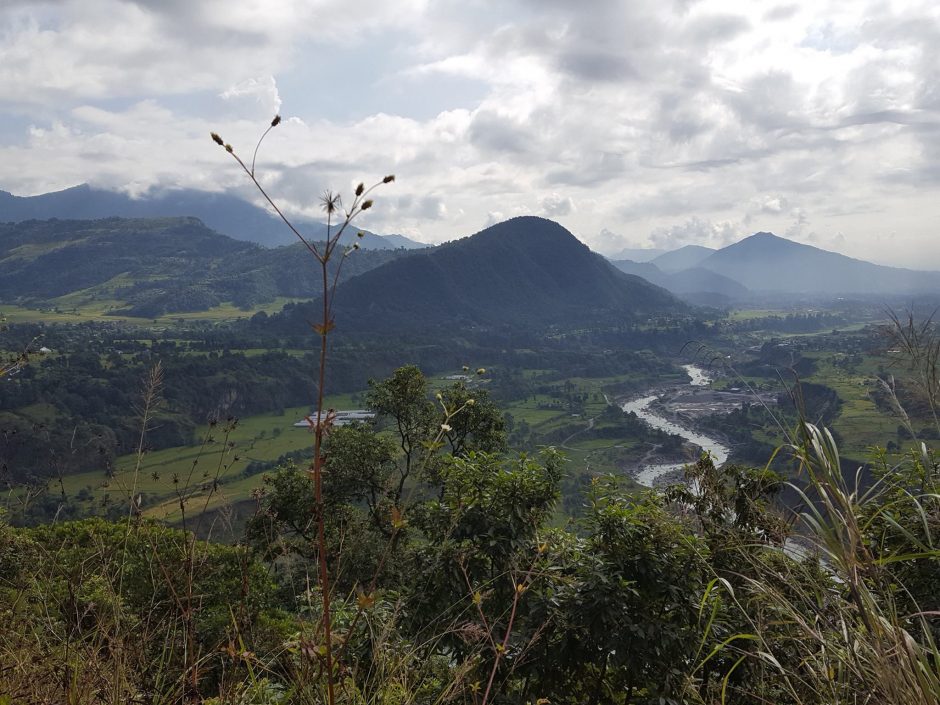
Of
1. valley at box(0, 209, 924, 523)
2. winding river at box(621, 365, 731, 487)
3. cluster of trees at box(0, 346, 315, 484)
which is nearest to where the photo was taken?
valley at box(0, 209, 924, 523)

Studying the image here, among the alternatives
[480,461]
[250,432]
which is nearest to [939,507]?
[480,461]

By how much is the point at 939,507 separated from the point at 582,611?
301 centimetres

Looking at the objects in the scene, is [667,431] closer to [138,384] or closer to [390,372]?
[138,384]

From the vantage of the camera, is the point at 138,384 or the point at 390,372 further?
the point at 390,372

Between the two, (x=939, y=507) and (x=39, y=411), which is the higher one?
(x=939, y=507)

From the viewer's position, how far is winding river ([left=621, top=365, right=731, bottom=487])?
56.3 meters

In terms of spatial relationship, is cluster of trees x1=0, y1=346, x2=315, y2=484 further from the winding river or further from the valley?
the winding river

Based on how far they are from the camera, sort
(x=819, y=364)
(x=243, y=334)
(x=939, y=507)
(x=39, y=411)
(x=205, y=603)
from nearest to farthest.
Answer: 1. (x=939, y=507)
2. (x=205, y=603)
3. (x=39, y=411)
4. (x=819, y=364)
5. (x=243, y=334)

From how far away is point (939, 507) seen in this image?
2.56 meters

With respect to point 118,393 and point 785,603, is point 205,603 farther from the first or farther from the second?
point 118,393

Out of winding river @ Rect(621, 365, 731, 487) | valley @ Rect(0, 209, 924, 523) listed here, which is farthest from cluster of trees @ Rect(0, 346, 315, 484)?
winding river @ Rect(621, 365, 731, 487)

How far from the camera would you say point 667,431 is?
240 ft

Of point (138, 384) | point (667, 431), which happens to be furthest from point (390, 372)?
point (138, 384)

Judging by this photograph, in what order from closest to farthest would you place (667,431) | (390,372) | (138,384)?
1. (138,384)
2. (667,431)
3. (390,372)
